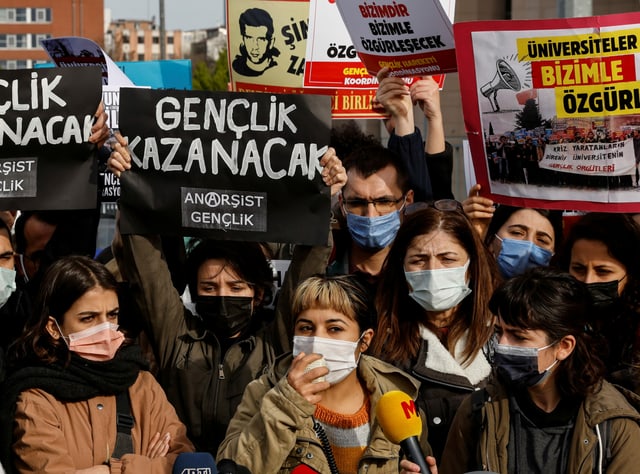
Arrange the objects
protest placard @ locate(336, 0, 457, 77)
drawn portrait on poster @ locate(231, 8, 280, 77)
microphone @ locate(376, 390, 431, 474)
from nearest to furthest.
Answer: microphone @ locate(376, 390, 431, 474)
protest placard @ locate(336, 0, 457, 77)
drawn portrait on poster @ locate(231, 8, 280, 77)

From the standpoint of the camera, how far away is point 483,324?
19.0ft

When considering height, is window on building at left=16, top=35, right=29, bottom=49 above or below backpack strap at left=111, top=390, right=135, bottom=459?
above

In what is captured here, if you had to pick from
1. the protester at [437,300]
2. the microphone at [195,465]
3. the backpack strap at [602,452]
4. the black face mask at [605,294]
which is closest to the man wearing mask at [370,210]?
the protester at [437,300]

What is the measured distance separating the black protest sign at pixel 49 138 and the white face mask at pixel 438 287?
1681 millimetres

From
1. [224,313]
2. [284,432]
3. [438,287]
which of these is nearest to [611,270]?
[438,287]

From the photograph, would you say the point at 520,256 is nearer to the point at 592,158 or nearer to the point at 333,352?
the point at 592,158

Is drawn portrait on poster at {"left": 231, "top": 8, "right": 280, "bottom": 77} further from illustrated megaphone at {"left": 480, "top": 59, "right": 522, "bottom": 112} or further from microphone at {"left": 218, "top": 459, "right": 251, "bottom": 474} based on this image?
microphone at {"left": 218, "top": 459, "right": 251, "bottom": 474}

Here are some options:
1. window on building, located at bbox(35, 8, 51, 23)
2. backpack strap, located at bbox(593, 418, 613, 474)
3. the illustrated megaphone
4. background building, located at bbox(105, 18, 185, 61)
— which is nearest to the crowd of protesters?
backpack strap, located at bbox(593, 418, 613, 474)

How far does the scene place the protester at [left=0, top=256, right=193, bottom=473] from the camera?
16.5 feet

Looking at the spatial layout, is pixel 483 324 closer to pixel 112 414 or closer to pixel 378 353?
pixel 378 353

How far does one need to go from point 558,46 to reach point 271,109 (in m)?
1.38

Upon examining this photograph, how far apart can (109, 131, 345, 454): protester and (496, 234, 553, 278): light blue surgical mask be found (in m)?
0.99

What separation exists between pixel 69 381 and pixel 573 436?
2000mm

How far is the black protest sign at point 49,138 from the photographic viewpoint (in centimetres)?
630
